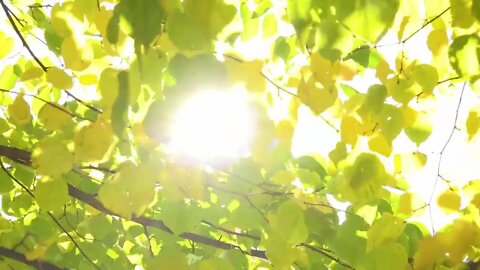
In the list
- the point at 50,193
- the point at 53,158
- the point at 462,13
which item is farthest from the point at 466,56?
the point at 50,193

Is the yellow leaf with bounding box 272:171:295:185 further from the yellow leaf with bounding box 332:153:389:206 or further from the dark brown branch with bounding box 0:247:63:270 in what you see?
the dark brown branch with bounding box 0:247:63:270

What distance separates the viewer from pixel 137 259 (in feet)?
10.4

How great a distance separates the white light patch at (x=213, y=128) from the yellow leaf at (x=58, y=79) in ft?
1.44

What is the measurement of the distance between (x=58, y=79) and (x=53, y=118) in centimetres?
14

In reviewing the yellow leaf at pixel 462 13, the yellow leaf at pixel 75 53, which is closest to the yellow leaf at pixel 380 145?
the yellow leaf at pixel 462 13


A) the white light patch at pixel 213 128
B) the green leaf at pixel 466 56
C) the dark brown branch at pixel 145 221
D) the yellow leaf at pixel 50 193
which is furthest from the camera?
the dark brown branch at pixel 145 221

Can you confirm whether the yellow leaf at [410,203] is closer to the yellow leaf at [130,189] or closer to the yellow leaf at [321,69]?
the yellow leaf at [321,69]

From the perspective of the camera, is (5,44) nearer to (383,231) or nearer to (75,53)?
(75,53)

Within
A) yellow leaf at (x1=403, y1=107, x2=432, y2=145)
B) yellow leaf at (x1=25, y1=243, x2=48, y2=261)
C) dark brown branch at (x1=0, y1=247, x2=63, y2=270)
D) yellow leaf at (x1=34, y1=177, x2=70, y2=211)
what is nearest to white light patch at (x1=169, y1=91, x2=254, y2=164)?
yellow leaf at (x1=34, y1=177, x2=70, y2=211)

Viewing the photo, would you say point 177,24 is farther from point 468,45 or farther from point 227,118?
point 468,45

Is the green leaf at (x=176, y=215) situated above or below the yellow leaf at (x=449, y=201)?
below

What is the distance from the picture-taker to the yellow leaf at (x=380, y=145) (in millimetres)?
1624

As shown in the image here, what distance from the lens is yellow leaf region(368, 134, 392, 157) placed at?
162 centimetres

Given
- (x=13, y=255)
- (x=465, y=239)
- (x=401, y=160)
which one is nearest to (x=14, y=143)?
(x=13, y=255)
